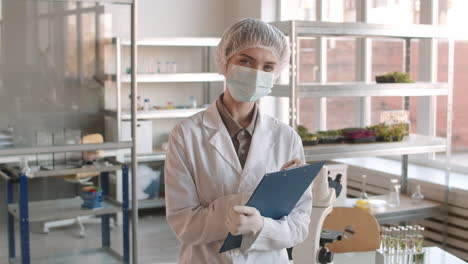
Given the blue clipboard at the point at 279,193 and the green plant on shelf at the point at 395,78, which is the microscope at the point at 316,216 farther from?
the green plant on shelf at the point at 395,78

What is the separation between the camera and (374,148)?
4.45 m

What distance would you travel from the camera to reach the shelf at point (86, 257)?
4.58m

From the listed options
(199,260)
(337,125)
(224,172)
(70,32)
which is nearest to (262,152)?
(224,172)

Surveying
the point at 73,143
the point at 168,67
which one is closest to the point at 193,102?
the point at 168,67

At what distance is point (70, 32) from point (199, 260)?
2.99 meters

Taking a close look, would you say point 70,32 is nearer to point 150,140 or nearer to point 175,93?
point 150,140

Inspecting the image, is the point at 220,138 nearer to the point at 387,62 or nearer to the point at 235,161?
the point at 235,161

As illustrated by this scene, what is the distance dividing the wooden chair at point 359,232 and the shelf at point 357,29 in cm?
131

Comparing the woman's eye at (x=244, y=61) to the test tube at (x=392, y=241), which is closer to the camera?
the woman's eye at (x=244, y=61)

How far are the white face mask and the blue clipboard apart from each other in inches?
12.3

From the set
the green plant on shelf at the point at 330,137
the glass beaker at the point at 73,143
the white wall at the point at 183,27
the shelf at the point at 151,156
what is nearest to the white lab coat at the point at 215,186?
the green plant on shelf at the point at 330,137

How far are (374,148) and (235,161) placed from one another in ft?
9.06

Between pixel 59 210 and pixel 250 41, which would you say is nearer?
pixel 250 41

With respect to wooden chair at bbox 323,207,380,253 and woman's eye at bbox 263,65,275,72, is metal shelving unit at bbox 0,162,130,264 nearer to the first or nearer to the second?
wooden chair at bbox 323,207,380,253
